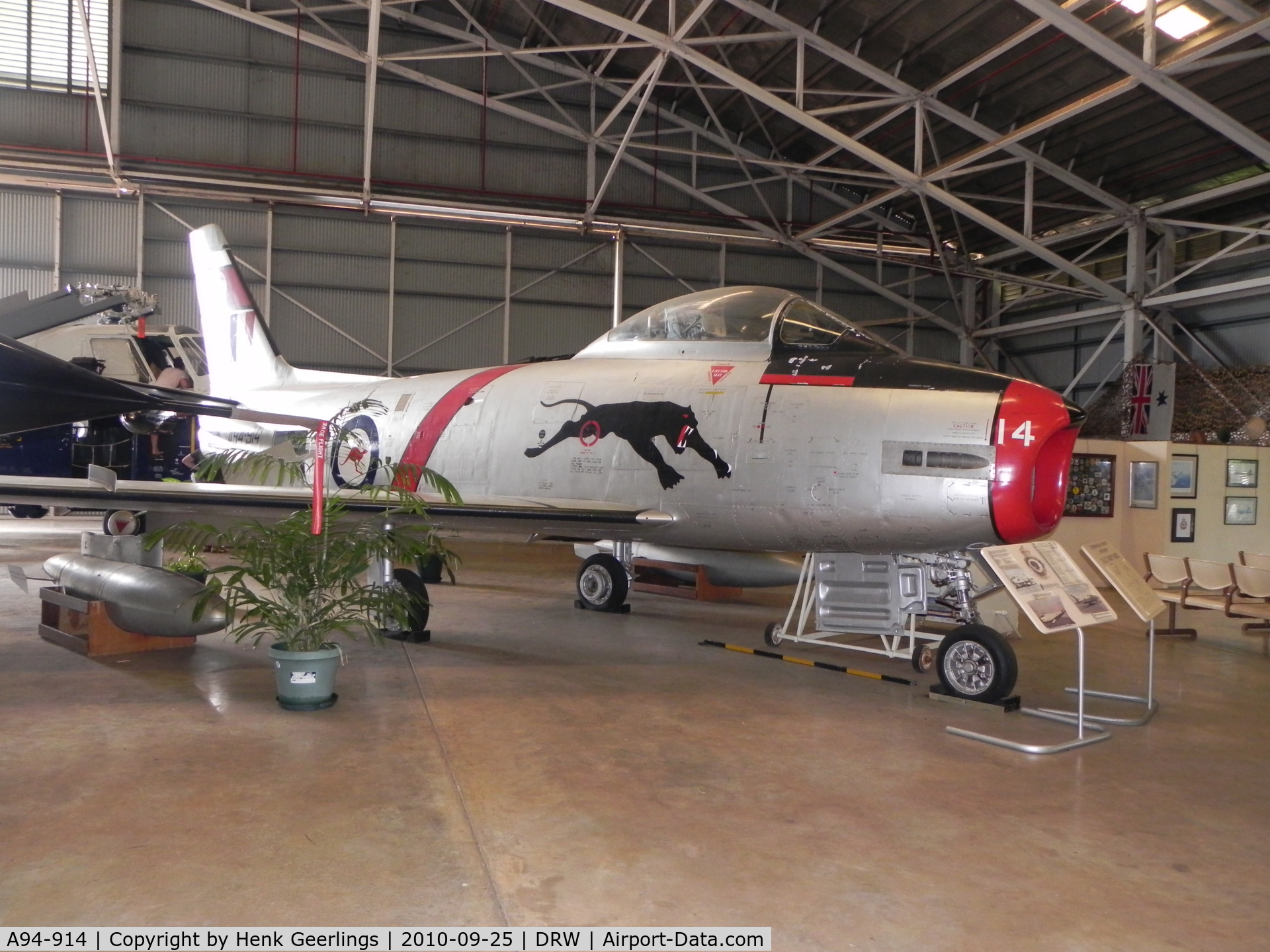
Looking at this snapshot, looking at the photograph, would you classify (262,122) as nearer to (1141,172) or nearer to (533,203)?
(533,203)

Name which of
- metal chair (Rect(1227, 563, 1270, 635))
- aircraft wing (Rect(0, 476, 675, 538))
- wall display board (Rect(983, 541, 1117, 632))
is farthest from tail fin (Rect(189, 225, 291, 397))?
metal chair (Rect(1227, 563, 1270, 635))

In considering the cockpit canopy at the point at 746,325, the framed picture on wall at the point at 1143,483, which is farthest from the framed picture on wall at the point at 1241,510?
the cockpit canopy at the point at 746,325

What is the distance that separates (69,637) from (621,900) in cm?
570

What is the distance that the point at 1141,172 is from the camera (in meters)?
18.2

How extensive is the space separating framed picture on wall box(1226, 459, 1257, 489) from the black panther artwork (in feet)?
33.5

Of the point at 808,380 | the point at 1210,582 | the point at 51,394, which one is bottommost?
the point at 1210,582

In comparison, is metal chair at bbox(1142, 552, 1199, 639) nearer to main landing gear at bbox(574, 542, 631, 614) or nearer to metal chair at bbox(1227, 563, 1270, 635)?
metal chair at bbox(1227, 563, 1270, 635)

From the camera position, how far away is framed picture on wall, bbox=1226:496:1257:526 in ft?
44.0

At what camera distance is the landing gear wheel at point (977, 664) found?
5.85 meters

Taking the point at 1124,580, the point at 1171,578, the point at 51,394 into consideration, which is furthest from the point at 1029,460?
the point at 51,394

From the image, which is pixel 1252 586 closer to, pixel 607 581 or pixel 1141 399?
pixel 607 581

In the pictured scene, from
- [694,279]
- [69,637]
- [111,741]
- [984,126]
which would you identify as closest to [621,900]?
[111,741]

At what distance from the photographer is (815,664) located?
7.08 m

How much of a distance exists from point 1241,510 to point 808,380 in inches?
Answer: 399
